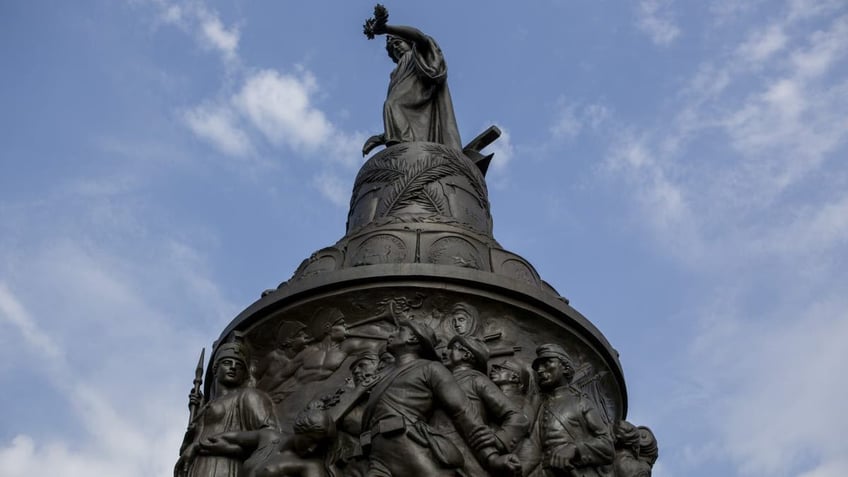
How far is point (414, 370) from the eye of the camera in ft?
34.1

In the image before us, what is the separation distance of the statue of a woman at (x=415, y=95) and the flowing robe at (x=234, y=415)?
567 centimetres

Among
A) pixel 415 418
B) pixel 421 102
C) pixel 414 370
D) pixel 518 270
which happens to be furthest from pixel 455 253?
pixel 421 102

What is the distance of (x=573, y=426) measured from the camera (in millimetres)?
10594

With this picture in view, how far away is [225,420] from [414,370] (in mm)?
2080

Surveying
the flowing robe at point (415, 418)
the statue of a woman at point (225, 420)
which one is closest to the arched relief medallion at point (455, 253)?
the flowing robe at point (415, 418)

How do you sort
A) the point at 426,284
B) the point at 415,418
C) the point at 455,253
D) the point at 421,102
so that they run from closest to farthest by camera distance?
the point at 415,418
the point at 426,284
the point at 455,253
the point at 421,102

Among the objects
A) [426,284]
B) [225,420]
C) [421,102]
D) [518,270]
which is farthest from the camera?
[421,102]

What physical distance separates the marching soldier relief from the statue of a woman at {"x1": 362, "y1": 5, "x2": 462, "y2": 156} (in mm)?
1993

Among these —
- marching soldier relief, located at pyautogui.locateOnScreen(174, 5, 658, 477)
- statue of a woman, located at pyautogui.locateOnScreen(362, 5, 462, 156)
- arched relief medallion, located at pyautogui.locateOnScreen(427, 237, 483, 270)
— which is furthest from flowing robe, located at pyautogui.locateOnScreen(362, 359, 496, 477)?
statue of a woman, located at pyautogui.locateOnScreen(362, 5, 462, 156)

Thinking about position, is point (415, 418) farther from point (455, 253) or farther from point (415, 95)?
point (415, 95)

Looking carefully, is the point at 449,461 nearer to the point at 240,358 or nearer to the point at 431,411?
the point at 431,411

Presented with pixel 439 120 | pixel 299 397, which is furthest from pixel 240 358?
pixel 439 120

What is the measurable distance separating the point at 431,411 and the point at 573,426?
1.39m

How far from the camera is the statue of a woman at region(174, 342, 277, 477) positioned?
1073 cm
